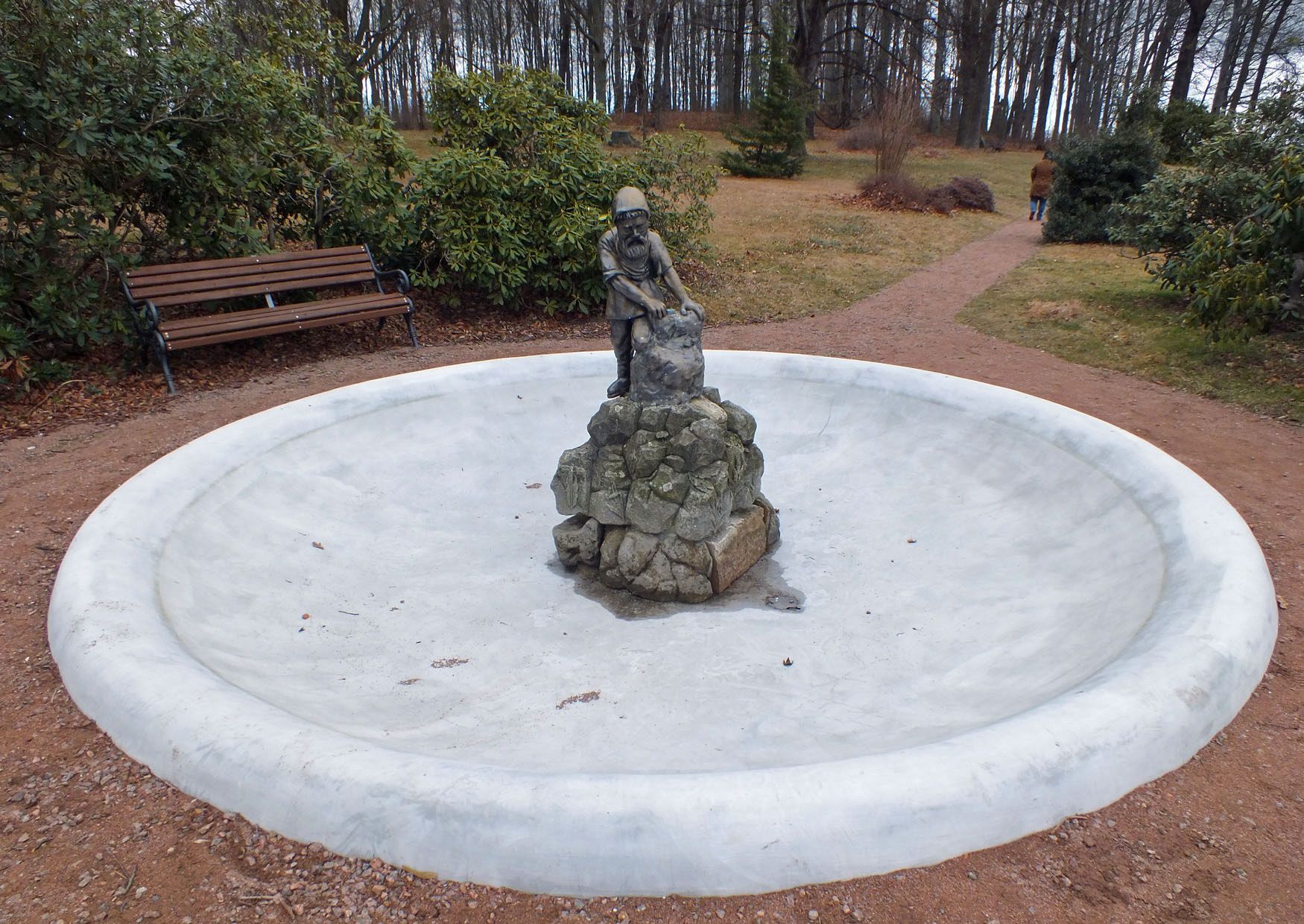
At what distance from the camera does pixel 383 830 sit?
2689mm

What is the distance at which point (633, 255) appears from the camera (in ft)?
16.7

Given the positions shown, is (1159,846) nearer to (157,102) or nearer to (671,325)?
(671,325)

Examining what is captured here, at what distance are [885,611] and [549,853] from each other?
9.20 feet

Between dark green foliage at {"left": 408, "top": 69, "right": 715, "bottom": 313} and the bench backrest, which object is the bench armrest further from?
dark green foliage at {"left": 408, "top": 69, "right": 715, "bottom": 313}

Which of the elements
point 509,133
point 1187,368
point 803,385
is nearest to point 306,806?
point 803,385

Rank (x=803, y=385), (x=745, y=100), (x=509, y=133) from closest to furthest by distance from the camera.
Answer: (x=803, y=385) < (x=509, y=133) < (x=745, y=100)

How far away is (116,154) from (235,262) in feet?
5.04

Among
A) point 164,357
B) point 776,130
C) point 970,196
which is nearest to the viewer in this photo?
point 164,357

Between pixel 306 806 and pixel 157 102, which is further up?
pixel 157 102

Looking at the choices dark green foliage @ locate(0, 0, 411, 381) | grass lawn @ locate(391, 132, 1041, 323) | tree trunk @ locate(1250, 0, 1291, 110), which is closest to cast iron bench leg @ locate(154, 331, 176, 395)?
dark green foliage @ locate(0, 0, 411, 381)

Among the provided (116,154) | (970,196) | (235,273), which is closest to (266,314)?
(235,273)

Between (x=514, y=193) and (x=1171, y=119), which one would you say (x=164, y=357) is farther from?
(x=1171, y=119)

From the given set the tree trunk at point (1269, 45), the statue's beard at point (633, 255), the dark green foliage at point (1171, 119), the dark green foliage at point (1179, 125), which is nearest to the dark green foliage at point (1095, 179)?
the dark green foliage at point (1171, 119)

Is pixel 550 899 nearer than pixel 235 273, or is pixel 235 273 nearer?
pixel 550 899
